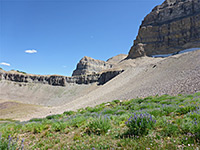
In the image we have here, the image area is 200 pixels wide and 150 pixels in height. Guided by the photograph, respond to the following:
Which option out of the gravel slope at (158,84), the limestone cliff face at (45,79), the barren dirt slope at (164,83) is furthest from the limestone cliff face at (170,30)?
the barren dirt slope at (164,83)

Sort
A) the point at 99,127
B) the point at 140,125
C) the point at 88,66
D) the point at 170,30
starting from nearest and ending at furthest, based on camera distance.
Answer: the point at 140,125 < the point at 99,127 < the point at 170,30 < the point at 88,66

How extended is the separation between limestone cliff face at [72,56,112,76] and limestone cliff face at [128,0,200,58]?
198 ft

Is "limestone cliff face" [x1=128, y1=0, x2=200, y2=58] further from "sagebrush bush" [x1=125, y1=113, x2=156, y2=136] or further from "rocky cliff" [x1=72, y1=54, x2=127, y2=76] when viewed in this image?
"sagebrush bush" [x1=125, y1=113, x2=156, y2=136]

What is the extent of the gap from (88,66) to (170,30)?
81.6 metres

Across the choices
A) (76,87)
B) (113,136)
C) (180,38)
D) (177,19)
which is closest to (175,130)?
(113,136)

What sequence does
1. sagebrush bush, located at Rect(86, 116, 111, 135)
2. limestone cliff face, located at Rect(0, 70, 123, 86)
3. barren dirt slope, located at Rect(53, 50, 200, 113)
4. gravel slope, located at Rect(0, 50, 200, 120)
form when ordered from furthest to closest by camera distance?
limestone cliff face, located at Rect(0, 70, 123, 86), gravel slope, located at Rect(0, 50, 200, 120), barren dirt slope, located at Rect(53, 50, 200, 113), sagebrush bush, located at Rect(86, 116, 111, 135)

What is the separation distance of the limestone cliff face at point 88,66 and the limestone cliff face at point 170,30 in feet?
198

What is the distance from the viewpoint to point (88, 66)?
134 meters

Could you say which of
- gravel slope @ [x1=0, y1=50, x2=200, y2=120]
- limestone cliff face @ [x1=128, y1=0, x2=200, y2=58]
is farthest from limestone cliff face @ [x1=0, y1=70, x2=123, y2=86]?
A: gravel slope @ [x1=0, y1=50, x2=200, y2=120]

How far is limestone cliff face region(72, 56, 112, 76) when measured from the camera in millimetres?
132625

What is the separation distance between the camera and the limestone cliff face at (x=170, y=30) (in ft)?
227

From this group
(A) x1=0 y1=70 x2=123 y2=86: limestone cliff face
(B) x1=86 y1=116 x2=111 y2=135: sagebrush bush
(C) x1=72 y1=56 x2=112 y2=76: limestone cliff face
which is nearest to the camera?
(B) x1=86 y1=116 x2=111 y2=135: sagebrush bush

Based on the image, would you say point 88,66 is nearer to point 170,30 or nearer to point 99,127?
point 170,30

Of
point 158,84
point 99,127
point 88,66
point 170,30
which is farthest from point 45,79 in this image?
point 99,127
